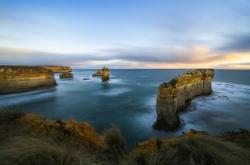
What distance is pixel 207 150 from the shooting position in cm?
296

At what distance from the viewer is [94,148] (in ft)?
16.0

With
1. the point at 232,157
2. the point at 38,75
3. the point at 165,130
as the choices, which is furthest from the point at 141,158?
the point at 38,75

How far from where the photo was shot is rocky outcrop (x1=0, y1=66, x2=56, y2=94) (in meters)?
32.5

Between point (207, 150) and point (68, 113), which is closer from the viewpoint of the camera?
point (207, 150)

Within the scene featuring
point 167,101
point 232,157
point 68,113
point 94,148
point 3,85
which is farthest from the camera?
point 3,85

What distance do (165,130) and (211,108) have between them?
1137cm

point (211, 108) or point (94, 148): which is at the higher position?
point (94, 148)

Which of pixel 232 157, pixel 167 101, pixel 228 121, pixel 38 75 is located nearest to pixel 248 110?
pixel 228 121

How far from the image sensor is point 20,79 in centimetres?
3484

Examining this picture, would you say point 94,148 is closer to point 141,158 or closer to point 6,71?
point 141,158

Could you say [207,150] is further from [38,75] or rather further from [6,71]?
[38,75]

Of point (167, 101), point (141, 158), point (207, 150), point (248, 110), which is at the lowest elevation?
point (248, 110)

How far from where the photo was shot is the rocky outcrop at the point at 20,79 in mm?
32469

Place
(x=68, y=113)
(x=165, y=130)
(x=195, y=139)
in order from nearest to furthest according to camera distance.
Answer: (x=195, y=139)
(x=165, y=130)
(x=68, y=113)
